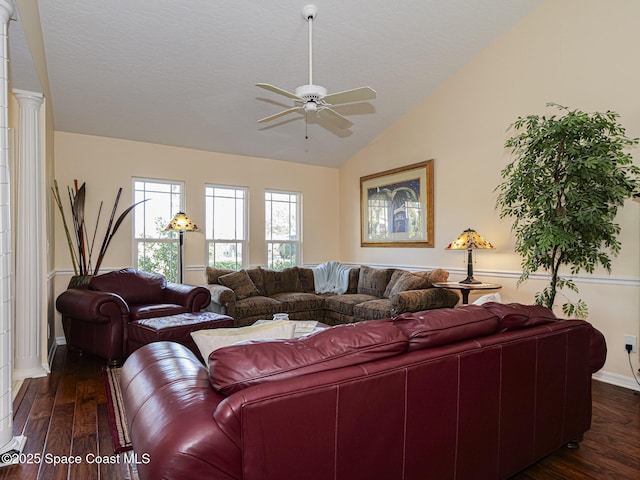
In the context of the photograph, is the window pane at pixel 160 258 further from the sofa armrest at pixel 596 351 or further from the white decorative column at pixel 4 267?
the sofa armrest at pixel 596 351

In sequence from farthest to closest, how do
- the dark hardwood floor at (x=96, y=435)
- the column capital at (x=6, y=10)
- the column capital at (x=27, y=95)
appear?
the column capital at (x=27, y=95)
the column capital at (x=6, y=10)
the dark hardwood floor at (x=96, y=435)

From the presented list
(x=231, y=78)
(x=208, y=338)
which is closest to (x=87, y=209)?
(x=231, y=78)

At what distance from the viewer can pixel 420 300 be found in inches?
173

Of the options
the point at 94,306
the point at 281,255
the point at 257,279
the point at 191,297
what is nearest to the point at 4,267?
the point at 94,306

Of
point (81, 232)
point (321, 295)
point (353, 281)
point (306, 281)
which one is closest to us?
point (81, 232)

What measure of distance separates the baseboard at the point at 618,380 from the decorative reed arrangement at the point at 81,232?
5.33 meters

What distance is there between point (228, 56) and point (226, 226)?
2554mm

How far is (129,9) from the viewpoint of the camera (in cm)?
326

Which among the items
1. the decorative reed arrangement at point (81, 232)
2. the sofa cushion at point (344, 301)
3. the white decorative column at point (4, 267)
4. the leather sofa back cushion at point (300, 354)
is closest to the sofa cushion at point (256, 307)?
Result: the sofa cushion at point (344, 301)

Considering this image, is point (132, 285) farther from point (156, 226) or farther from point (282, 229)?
point (282, 229)

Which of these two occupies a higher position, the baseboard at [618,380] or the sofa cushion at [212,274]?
the sofa cushion at [212,274]

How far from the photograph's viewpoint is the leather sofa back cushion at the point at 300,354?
1221mm

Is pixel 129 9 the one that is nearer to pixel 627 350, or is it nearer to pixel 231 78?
pixel 231 78

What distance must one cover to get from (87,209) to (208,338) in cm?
401
